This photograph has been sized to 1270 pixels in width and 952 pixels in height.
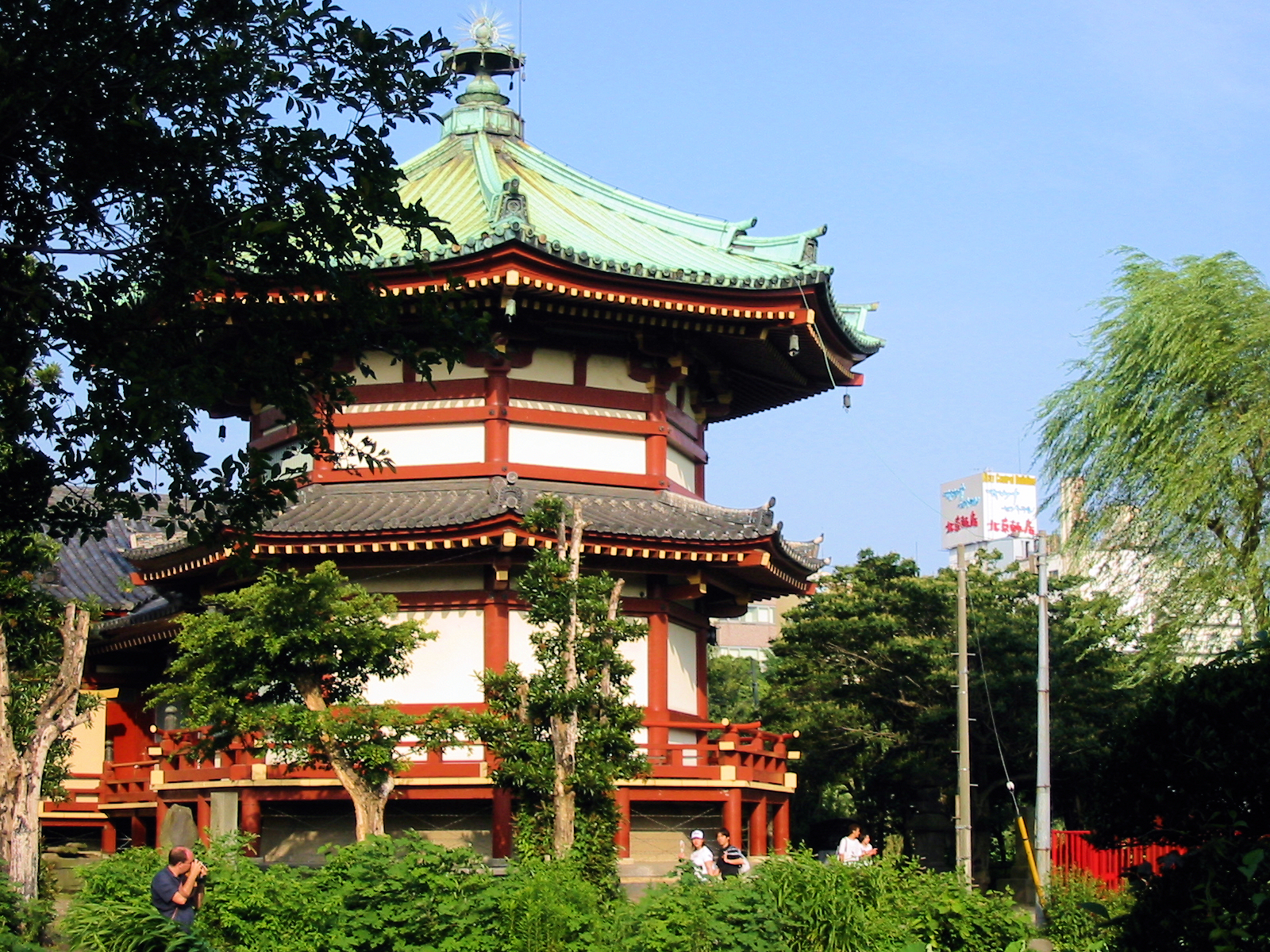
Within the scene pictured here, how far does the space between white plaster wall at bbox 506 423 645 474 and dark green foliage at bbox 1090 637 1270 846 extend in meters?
14.1

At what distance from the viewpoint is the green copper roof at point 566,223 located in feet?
74.4

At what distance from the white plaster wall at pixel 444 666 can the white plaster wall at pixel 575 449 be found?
257 centimetres

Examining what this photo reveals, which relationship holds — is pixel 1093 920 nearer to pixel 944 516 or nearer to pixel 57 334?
pixel 57 334

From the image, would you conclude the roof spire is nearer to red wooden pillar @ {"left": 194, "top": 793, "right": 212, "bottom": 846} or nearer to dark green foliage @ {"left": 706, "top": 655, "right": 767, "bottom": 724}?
red wooden pillar @ {"left": 194, "top": 793, "right": 212, "bottom": 846}

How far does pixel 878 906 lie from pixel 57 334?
9784 mm

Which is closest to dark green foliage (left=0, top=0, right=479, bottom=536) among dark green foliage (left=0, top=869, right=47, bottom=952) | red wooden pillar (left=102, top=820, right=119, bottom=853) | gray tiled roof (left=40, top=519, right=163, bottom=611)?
dark green foliage (left=0, top=869, right=47, bottom=952)

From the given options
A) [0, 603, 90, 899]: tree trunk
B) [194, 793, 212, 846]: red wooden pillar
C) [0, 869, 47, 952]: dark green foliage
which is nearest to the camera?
[0, 869, 47, 952]: dark green foliage

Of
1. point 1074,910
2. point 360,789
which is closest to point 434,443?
point 360,789

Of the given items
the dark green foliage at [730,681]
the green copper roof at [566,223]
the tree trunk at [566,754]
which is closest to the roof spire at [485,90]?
the green copper roof at [566,223]

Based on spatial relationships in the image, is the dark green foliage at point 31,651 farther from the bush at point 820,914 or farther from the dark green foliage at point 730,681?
the dark green foliage at point 730,681

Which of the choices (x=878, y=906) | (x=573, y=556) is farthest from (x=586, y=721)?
(x=878, y=906)

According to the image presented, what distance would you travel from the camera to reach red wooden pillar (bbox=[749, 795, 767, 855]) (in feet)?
77.6

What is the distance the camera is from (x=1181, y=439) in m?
25.7

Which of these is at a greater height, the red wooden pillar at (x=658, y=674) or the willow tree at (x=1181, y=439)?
the willow tree at (x=1181, y=439)
